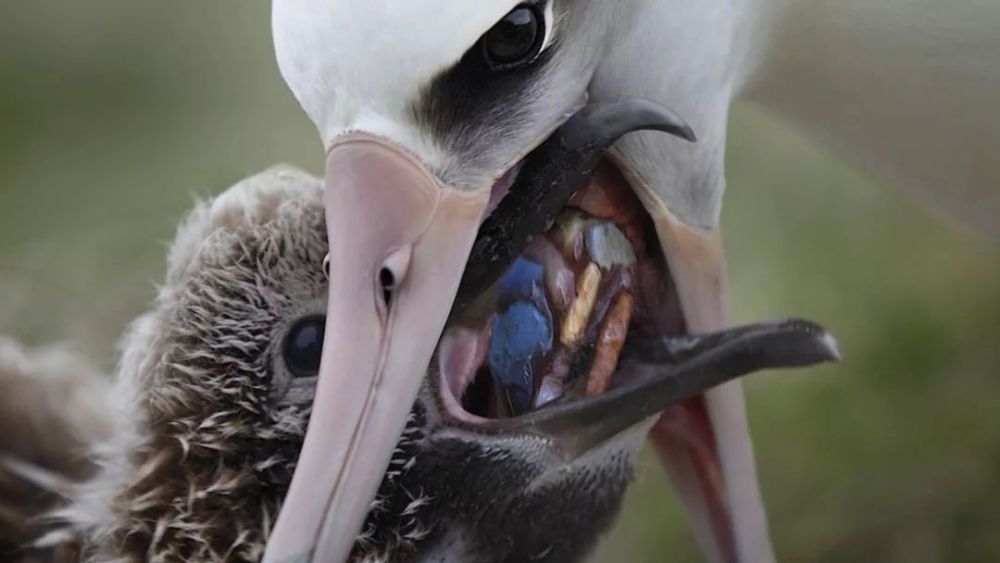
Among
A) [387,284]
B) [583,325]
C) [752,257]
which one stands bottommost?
[752,257]

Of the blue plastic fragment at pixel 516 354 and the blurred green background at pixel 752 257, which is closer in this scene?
the blue plastic fragment at pixel 516 354

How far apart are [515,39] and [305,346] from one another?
10.7 inches

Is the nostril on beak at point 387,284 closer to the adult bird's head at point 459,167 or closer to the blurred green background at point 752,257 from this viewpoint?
the adult bird's head at point 459,167

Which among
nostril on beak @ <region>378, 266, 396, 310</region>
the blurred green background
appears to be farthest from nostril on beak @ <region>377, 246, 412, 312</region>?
the blurred green background

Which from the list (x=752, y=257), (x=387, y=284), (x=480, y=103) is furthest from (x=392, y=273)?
(x=752, y=257)

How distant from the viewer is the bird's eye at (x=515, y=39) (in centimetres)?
96

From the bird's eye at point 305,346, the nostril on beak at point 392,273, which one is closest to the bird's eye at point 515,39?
the nostril on beak at point 392,273

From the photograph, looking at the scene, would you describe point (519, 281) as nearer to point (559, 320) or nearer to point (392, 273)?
point (559, 320)

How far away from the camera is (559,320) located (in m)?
1.10

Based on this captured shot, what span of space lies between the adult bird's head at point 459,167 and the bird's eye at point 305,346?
3.6 inches

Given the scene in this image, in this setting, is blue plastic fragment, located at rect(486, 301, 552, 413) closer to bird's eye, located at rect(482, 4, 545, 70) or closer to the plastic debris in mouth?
the plastic debris in mouth

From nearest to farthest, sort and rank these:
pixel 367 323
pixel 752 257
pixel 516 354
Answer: pixel 367 323
pixel 516 354
pixel 752 257

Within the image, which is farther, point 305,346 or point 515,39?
point 305,346

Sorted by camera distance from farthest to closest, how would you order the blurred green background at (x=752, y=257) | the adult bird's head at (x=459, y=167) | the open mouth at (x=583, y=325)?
the blurred green background at (x=752, y=257) → the open mouth at (x=583, y=325) → the adult bird's head at (x=459, y=167)
